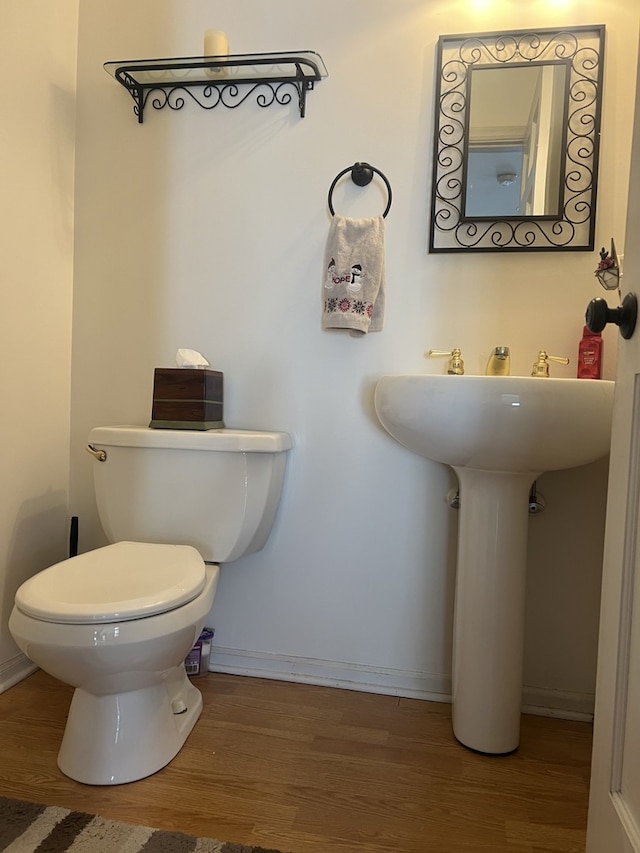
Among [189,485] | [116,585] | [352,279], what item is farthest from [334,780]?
[352,279]

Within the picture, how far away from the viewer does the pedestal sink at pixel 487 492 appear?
3.87 feet

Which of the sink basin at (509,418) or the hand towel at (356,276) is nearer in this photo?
the sink basin at (509,418)

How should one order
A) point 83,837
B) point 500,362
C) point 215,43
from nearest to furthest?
point 83,837
point 500,362
point 215,43

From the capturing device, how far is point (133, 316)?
68.1 inches

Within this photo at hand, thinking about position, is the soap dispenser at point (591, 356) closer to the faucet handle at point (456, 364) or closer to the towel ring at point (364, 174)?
the faucet handle at point (456, 364)

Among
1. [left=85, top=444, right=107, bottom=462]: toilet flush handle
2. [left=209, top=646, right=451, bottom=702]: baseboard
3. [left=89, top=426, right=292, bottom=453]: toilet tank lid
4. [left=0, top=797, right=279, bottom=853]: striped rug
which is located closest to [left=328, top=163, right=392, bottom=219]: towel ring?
[left=89, top=426, right=292, bottom=453]: toilet tank lid

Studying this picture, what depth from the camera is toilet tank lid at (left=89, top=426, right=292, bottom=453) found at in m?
1.44

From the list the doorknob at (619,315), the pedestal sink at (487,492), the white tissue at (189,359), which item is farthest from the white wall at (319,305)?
the doorknob at (619,315)

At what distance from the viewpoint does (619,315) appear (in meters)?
0.76

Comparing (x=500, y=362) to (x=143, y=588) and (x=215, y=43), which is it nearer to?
(x=143, y=588)

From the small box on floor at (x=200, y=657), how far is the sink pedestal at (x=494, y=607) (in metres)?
0.70

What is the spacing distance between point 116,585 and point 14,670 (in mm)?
665

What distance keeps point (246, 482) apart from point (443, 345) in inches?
24.0

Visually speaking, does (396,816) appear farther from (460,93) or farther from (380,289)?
(460,93)
